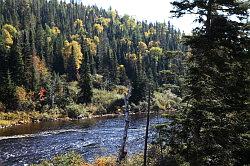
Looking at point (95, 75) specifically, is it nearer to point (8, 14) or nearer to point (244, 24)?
point (8, 14)

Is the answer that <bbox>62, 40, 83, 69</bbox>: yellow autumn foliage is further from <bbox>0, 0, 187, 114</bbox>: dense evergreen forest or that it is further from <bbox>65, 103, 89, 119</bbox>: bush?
<bbox>65, 103, 89, 119</bbox>: bush

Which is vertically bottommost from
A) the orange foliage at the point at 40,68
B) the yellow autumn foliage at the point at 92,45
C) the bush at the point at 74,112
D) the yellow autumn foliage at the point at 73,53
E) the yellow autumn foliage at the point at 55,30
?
the bush at the point at 74,112

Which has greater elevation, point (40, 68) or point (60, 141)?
point (40, 68)

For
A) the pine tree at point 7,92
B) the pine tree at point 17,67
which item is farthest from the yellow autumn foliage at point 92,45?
the pine tree at point 7,92

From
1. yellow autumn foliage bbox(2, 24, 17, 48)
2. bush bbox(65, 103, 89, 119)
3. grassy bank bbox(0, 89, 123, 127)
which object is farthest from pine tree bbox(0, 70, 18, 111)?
yellow autumn foliage bbox(2, 24, 17, 48)

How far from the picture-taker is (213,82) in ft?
62.3

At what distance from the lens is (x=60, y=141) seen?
57.6 meters

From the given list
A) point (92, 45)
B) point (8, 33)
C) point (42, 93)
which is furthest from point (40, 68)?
point (92, 45)

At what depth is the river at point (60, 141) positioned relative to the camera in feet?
152

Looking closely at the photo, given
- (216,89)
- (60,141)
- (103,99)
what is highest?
(216,89)

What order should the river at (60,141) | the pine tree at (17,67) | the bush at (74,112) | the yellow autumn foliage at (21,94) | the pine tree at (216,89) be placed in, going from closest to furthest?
→ the pine tree at (216,89) → the river at (60,141) → the yellow autumn foliage at (21,94) → the pine tree at (17,67) → the bush at (74,112)

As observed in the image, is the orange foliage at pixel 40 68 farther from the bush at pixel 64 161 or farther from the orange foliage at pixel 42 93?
the bush at pixel 64 161

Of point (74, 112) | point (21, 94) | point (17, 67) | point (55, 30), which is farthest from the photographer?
point (55, 30)

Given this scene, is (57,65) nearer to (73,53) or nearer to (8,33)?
(73,53)
